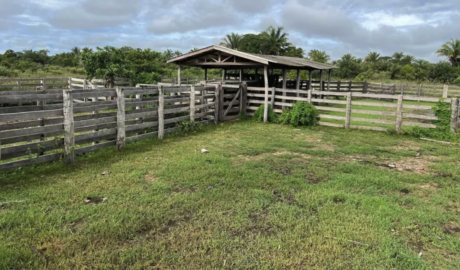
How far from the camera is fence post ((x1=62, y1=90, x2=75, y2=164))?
21.1ft

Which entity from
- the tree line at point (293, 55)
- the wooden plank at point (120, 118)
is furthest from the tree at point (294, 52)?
the wooden plank at point (120, 118)

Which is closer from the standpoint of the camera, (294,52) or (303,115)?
(303,115)

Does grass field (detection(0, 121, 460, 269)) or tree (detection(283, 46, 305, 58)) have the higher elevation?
tree (detection(283, 46, 305, 58))

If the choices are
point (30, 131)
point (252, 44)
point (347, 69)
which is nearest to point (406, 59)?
point (347, 69)

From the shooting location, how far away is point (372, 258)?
3.50m

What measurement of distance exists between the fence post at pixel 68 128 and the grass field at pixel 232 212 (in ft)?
0.94

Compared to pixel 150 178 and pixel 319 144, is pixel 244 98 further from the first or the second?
pixel 150 178

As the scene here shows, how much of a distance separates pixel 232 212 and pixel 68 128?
12.8ft

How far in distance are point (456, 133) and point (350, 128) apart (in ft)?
9.96

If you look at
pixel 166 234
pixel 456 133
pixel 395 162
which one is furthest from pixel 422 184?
pixel 456 133

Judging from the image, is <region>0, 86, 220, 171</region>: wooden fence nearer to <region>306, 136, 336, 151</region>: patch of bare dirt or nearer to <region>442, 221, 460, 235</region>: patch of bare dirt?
<region>306, 136, 336, 151</region>: patch of bare dirt

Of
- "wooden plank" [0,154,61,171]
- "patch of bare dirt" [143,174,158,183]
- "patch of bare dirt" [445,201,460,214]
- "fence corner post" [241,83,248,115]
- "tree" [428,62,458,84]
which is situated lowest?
"patch of bare dirt" [445,201,460,214]

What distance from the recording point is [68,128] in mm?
6492

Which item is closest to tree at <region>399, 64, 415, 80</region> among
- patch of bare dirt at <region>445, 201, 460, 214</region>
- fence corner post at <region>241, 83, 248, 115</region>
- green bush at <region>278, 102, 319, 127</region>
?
fence corner post at <region>241, 83, 248, 115</region>
